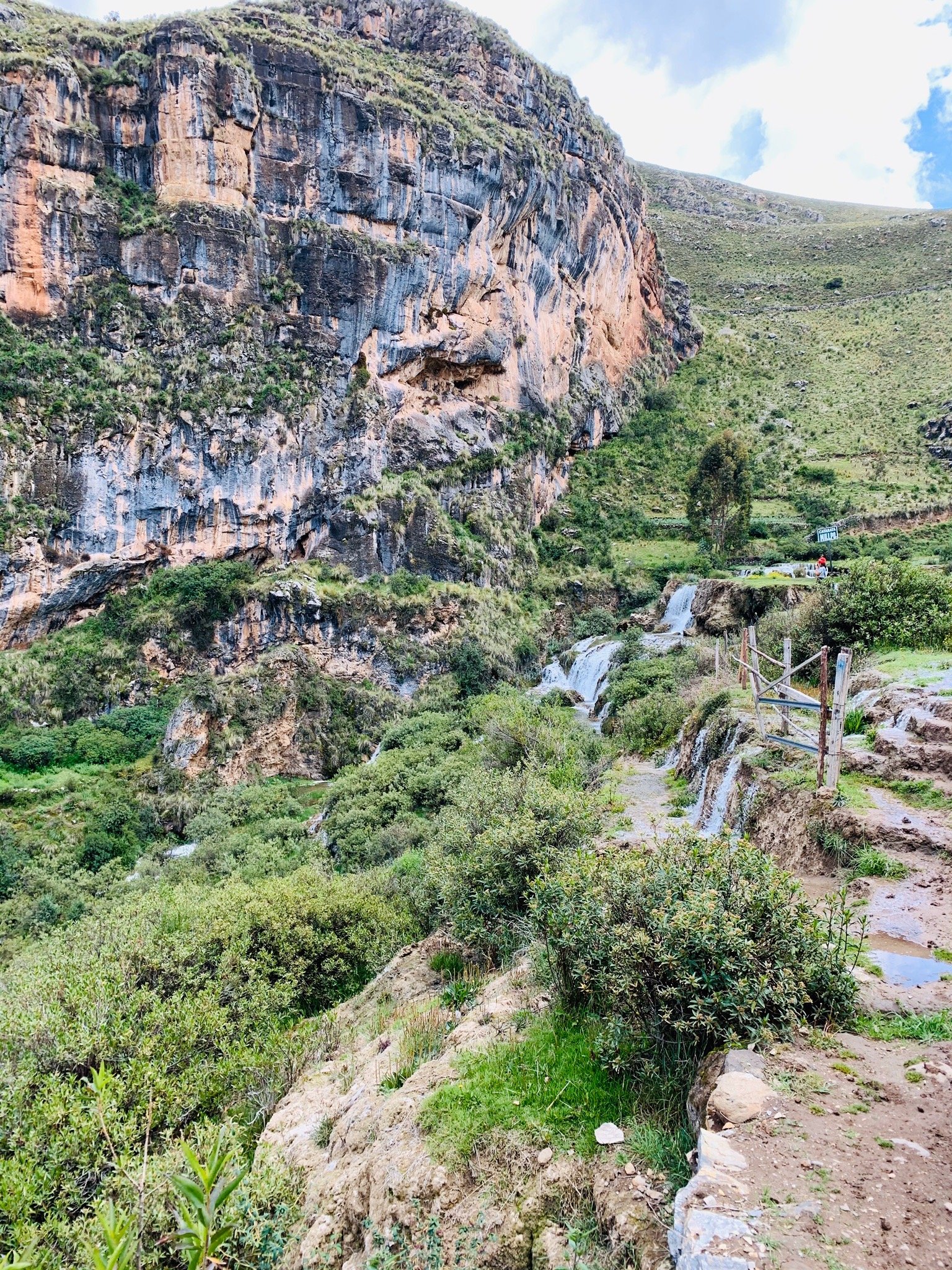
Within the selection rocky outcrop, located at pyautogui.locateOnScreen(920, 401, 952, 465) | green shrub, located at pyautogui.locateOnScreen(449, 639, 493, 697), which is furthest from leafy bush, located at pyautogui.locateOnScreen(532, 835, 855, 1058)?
rocky outcrop, located at pyautogui.locateOnScreen(920, 401, 952, 465)

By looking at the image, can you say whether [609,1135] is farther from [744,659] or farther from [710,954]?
[744,659]

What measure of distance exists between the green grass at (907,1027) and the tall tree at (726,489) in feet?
122

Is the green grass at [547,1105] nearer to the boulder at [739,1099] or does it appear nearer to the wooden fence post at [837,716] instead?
the boulder at [739,1099]

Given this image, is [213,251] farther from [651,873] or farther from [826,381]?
[826,381]

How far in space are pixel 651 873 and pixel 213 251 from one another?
42.3 meters

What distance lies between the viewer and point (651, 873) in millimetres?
5074

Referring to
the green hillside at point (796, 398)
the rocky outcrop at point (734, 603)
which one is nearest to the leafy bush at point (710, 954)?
the rocky outcrop at point (734, 603)

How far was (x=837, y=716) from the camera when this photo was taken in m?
7.79

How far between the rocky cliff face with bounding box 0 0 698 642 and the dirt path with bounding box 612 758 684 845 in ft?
84.7

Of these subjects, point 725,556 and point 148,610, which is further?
point 725,556

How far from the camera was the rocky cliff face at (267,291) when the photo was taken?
32719mm

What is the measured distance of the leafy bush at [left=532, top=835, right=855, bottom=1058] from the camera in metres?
4.04

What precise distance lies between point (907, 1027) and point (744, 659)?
971cm

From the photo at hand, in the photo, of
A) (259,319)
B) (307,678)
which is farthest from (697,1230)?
(259,319)
